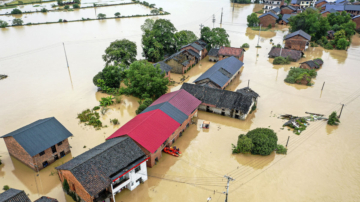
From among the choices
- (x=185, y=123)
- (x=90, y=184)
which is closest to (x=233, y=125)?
(x=185, y=123)

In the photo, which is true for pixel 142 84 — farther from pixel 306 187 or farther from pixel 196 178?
pixel 306 187

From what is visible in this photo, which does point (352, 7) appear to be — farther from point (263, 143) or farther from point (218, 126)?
point (263, 143)

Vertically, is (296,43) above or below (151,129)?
above

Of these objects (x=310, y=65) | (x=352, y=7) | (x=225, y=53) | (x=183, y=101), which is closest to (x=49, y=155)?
(x=183, y=101)

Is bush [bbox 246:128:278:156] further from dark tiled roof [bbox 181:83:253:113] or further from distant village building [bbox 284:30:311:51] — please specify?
distant village building [bbox 284:30:311:51]

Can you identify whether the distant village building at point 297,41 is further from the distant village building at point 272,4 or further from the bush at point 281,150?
the distant village building at point 272,4

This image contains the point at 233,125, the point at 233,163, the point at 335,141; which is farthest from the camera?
the point at 233,125
